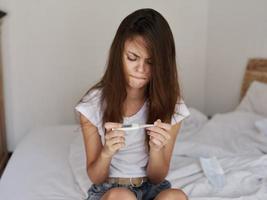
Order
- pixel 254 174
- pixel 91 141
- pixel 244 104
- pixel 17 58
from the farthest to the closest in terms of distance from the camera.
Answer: pixel 17 58 < pixel 244 104 < pixel 254 174 < pixel 91 141

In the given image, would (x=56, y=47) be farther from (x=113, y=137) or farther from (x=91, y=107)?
(x=113, y=137)

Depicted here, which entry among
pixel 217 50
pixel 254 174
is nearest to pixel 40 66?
pixel 217 50


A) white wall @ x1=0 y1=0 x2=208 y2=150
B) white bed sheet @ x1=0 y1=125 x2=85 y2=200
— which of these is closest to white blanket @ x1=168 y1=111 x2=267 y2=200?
white bed sheet @ x1=0 y1=125 x2=85 y2=200

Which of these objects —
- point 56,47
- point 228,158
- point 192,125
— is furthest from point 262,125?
point 56,47

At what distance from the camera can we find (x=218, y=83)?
8.61ft

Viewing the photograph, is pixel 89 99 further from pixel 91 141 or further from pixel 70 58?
pixel 70 58

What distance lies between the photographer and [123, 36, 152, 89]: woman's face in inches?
41.3

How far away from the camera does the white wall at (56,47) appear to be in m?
2.37

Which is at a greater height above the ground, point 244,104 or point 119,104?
point 119,104

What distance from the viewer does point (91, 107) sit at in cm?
114

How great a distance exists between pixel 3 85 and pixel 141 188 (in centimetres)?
157

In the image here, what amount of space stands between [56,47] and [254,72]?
4.15 feet

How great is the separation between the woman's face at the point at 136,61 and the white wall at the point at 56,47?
1441 mm

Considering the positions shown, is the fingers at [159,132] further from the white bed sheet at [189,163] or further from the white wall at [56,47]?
the white wall at [56,47]
